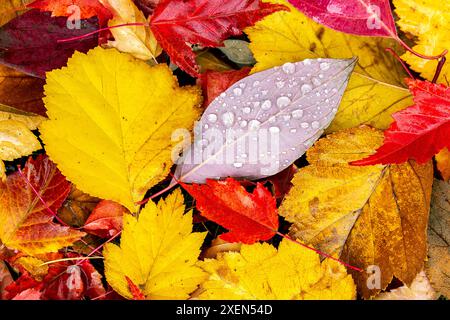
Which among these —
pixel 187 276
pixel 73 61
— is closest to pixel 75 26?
pixel 73 61

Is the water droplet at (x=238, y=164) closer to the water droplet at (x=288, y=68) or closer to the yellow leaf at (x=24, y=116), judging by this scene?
the water droplet at (x=288, y=68)

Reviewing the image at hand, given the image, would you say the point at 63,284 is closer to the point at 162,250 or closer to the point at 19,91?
the point at 162,250

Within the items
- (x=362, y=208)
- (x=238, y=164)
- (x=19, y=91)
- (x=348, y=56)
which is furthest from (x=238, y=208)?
(x=19, y=91)

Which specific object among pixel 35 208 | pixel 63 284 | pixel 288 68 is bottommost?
pixel 63 284

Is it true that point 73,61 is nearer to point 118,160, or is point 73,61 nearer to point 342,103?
point 118,160

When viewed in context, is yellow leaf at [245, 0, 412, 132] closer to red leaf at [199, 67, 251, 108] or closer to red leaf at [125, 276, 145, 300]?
red leaf at [199, 67, 251, 108]

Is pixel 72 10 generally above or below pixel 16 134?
above

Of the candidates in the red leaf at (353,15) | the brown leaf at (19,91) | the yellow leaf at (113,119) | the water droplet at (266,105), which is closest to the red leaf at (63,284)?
the yellow leaf at (113,119)
